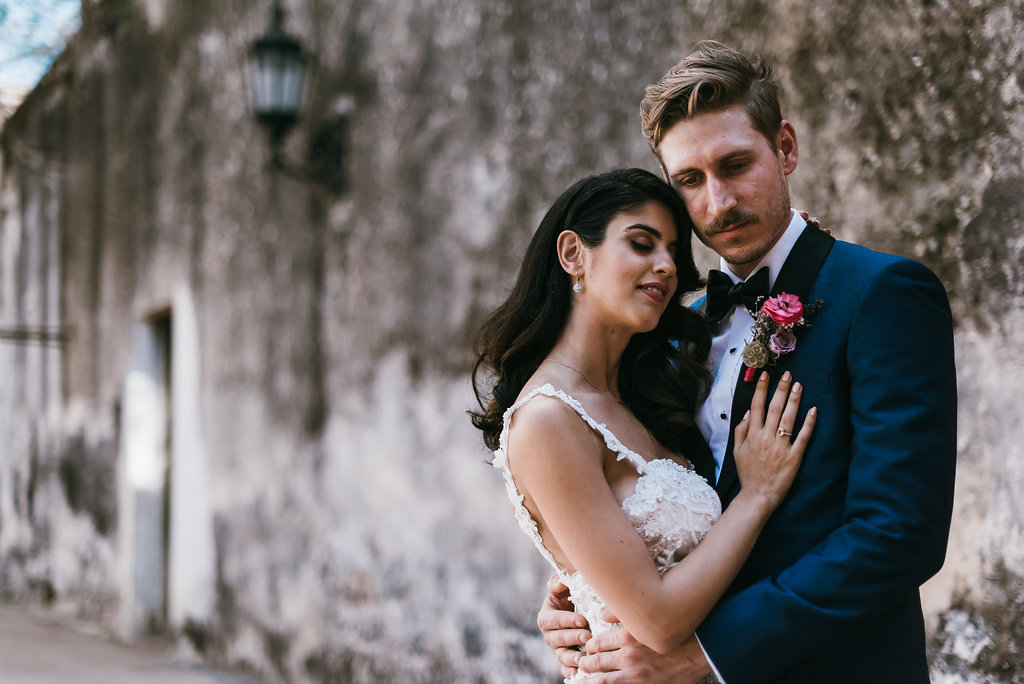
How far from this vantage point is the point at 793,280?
204cm

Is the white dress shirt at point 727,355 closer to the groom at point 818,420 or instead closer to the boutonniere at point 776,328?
the groom at point 818,420

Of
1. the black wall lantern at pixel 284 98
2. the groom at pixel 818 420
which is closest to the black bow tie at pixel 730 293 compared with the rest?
the groom at pixel 818 420

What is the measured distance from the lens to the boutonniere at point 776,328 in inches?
76.1

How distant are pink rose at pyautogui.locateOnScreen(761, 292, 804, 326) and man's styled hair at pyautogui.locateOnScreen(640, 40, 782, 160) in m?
0.36

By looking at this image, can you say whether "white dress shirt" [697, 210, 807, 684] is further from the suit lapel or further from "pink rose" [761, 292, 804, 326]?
"pink rose" [761, 292, 804, 326]

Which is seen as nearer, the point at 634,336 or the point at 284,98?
the point at 634,336

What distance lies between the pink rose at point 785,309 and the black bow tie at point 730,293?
112mm

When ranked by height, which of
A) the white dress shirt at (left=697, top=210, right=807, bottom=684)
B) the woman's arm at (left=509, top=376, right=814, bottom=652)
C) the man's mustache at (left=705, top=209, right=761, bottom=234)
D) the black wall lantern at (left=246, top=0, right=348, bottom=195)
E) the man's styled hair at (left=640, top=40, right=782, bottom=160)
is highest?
the black wall lantern at (left=246, top=0, right=348, bottom=195)

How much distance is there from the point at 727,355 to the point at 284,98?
435 centimetres

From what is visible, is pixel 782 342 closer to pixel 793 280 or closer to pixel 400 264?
pixel 793 280

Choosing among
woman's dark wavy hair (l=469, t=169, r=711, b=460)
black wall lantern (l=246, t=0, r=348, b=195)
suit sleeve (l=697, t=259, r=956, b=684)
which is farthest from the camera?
black wall lantern (l=246, t=0, r=348, b=195)

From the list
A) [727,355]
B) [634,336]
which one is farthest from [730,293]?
[634,336]

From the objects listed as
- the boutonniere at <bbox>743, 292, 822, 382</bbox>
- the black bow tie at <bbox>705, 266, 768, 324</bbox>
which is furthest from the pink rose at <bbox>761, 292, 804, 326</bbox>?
the black bow tie at <bbox>705, 266, 768, 324</bbox>

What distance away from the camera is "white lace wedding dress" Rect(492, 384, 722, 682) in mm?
2055
